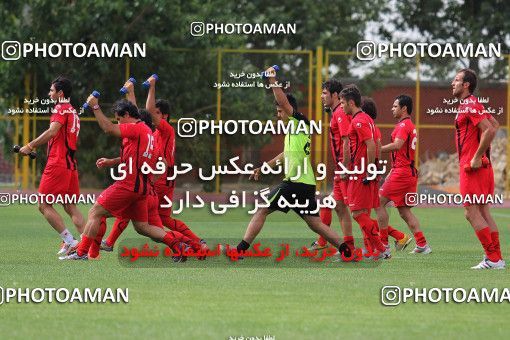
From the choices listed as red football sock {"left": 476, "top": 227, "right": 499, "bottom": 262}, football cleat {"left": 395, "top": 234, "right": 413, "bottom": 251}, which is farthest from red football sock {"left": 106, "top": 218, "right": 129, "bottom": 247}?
red football sock {"left": 476, "top": 227, "right": 499, "bottom": 262}

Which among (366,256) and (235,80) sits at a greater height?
(235,80)

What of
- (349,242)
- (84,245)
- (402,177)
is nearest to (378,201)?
(349,242)

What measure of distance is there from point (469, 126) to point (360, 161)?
5.71ft

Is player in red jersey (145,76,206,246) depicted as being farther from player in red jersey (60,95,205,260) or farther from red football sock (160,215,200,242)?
player in red jersey (60,95,205,260)

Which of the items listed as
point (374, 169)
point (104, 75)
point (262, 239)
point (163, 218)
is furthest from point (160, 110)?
point (104, 75)

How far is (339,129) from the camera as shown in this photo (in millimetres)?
15789

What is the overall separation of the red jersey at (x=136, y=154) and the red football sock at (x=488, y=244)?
12.0 ft

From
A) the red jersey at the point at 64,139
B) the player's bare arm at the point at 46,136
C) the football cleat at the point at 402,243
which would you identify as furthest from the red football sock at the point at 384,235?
the player's bare arm at the point at 46,136

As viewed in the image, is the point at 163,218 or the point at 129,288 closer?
the point at 129,288

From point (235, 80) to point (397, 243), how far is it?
19.7 metres

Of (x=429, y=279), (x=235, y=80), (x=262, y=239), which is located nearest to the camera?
(x=429, y=279)

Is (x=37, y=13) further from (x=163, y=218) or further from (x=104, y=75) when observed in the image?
(x=163, y=218)

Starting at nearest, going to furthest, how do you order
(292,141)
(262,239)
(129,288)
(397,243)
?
(129,288) < (292,141) < (397,243) < (262,239)

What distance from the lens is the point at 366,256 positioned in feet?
51.1
